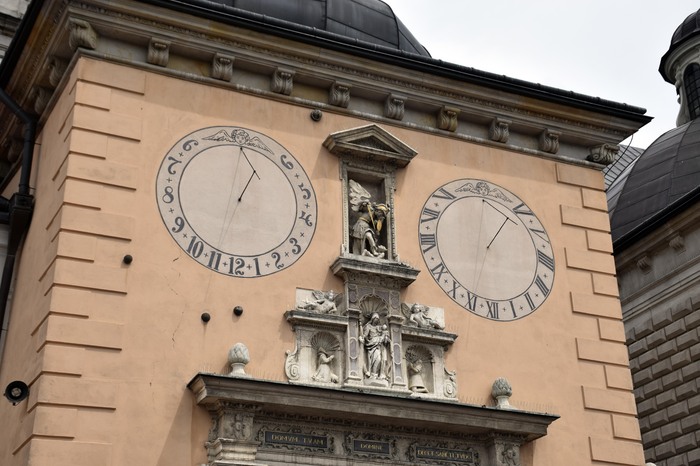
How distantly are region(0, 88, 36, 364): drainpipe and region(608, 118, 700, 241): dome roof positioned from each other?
485 inches

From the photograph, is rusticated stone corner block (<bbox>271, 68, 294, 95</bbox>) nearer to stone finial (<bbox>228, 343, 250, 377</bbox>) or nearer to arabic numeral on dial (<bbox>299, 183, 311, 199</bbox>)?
arabic numeral on dial (<bbox>299, 183, 311, 199</bbox>)

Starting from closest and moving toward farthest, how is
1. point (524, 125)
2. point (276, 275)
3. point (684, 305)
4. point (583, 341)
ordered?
point (276, 275) → point (583, 341) → point (524, 125) → point (684, 305)

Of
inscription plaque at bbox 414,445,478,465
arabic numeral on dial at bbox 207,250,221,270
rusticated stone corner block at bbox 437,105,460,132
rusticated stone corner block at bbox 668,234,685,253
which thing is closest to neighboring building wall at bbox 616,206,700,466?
rusticated stone corner block at bbox 668,234,685,253

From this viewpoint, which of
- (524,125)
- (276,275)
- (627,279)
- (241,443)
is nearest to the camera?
(241,443)

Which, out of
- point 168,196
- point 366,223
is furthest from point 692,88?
point 168,196

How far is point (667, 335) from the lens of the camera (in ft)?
69.5

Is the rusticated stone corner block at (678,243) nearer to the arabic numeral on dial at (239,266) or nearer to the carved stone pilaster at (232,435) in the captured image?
the arabic numeral on dial at (239,266)

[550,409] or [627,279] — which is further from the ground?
[627,279]

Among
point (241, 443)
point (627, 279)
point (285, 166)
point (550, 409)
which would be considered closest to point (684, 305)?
point (627, 279)

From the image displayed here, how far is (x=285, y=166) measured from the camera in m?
14.8

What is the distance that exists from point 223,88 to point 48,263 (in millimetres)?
3335

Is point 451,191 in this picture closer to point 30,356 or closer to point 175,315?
point 175,315

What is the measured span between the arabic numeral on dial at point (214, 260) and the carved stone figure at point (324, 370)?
65.6 inches

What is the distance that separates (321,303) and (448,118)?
146 inches
